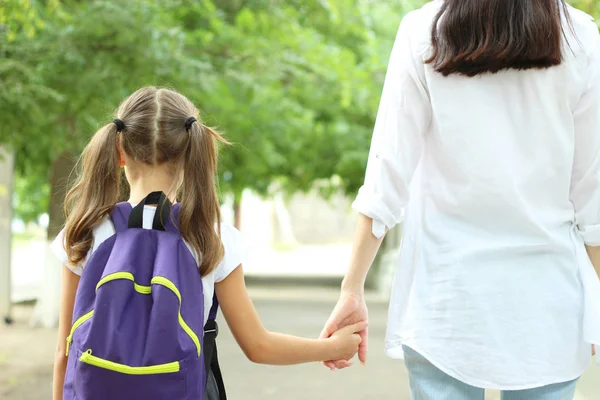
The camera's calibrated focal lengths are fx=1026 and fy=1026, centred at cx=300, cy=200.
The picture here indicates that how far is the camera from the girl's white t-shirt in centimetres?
256

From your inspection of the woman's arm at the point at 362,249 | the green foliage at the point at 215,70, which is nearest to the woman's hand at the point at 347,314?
the woman's arm at the point at 362,249

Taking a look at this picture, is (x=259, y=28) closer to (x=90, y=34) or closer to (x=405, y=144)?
(x=90, y=34)

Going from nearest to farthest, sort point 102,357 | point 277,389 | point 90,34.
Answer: point 102,357 → point 277,389 → point 90,34

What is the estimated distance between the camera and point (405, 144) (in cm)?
257

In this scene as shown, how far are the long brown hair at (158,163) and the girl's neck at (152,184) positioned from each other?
0.02 metres

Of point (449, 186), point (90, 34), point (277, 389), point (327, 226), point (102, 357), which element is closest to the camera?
point (102, 357)

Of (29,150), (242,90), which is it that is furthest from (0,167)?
(242,90)

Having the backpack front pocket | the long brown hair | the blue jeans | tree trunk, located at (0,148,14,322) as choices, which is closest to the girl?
the long brown hair

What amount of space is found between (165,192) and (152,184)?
0.04 m

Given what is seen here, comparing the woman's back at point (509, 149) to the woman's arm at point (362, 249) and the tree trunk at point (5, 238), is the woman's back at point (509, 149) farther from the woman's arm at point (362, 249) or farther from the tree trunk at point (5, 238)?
the tree trunk at point (5, 238)

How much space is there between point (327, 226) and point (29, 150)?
44542mm

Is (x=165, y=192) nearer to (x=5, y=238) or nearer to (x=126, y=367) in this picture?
(x=126, y=367)

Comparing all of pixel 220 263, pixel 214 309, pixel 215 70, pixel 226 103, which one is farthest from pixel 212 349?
pixel 226 103

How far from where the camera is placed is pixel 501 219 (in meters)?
2.44
